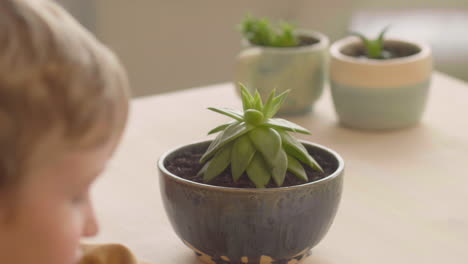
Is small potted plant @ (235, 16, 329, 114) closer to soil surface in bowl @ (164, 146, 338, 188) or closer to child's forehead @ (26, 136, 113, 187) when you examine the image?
soil surface in bowl @ (164, 146, 338, 188)

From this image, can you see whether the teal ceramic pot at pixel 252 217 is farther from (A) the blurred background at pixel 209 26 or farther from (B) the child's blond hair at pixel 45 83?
(A) the blurred background at pixel 209 26

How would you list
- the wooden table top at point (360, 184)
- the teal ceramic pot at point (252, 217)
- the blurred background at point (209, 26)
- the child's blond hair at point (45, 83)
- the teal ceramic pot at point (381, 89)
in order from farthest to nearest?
the blurred background at point (209, 26) → the teal ceramic pot at point (381, 89) → the wooden table top at point (360, 184) → the teal ceramic pot at point (252, 217) → the child's blond hair at point (45, 83)

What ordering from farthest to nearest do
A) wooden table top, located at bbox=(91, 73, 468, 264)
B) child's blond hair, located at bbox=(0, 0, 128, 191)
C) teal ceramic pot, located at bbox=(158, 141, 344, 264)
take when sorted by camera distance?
wooden table top, located at bbox=(91, 73, 468, 264) → teal ceramic pot, located at bbox=(158, 141, 344, 264) → child's blond hair, located at bbox=(0, 0, 128, 191)

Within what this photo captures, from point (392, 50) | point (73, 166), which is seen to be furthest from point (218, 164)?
point (392, 50)

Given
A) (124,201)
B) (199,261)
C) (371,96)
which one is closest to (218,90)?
(371,96)

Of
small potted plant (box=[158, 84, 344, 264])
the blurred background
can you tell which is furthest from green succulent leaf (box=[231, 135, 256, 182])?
the blurred background

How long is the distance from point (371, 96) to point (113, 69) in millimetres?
707

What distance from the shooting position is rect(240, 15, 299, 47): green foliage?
118 centimetres

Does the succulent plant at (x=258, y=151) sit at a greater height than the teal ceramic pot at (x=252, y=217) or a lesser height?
greater

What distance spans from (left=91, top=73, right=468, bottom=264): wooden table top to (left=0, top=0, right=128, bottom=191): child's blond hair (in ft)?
1.15

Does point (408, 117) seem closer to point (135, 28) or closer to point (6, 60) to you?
point (6, 60)

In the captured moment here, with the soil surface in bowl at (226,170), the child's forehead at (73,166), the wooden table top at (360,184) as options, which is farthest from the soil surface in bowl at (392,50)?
the child's forehead at (73,166)

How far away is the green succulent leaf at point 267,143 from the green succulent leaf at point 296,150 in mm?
18

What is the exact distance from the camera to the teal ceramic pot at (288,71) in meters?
1.15
